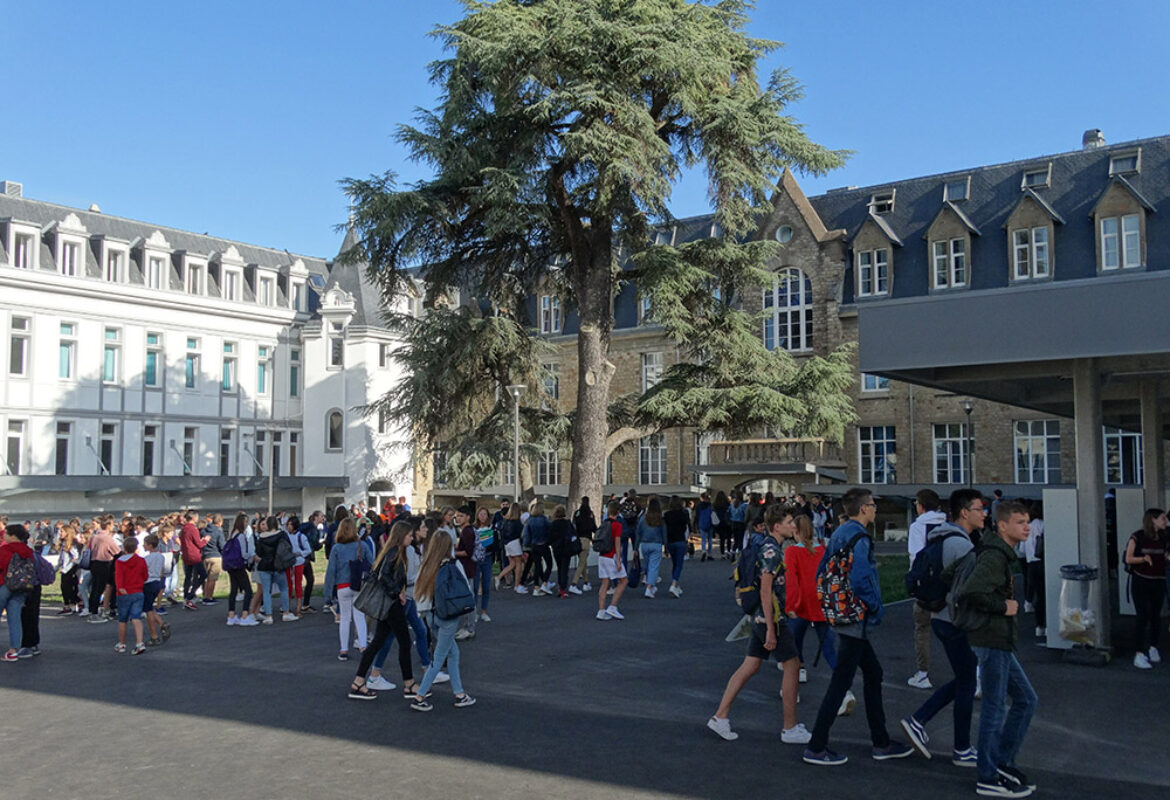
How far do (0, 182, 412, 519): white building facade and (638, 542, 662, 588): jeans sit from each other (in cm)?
2185

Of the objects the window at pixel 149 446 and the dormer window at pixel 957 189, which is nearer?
the dormer window at pixel 957 189

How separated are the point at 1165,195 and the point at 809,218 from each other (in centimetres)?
1289

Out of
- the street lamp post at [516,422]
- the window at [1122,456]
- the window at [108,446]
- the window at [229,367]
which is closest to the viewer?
the street lamp post at [516,422]

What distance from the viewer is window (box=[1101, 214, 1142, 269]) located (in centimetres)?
3888

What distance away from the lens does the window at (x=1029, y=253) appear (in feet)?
133

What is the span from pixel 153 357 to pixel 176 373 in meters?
1.10

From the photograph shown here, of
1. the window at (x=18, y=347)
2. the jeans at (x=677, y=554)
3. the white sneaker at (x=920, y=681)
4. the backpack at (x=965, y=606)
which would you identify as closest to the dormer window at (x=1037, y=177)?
the jeans at (x=677, y=554)

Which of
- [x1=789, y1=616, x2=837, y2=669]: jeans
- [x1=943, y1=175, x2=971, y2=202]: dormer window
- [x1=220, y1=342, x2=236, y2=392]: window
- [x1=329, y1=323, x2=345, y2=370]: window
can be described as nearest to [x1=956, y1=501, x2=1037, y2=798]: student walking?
[x1=789, y1=616, x2=837, y2=669]: jeans

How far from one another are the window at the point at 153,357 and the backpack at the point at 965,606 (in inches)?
1681

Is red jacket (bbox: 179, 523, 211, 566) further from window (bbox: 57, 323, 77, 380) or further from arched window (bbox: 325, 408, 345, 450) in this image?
arched window (bbox: 325, 408, 345, 450)

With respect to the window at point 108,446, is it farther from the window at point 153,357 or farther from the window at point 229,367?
the window at point 229,367

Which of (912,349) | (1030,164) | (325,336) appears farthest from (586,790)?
(325,336)

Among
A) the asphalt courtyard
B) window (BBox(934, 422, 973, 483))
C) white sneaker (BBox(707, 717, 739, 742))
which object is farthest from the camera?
window (BBox(934, 422, 973, 483))

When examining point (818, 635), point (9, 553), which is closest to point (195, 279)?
point (9, 553)
